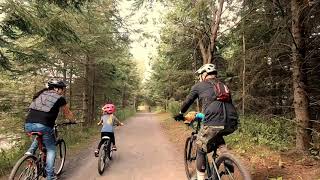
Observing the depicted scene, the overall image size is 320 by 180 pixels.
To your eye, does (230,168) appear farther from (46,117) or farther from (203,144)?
(46,117)

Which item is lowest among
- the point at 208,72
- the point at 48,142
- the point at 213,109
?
the point at 48,142

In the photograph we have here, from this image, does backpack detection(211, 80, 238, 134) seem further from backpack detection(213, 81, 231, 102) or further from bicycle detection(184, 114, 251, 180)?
bicycle detection(184, 114, 251, 180)

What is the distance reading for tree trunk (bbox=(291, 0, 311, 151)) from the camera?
8.41 m

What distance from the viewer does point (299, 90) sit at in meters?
8.48

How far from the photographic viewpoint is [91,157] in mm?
11203

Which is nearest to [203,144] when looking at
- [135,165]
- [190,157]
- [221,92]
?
[221,92]

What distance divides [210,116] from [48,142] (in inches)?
134

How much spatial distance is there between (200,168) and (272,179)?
1.57 m

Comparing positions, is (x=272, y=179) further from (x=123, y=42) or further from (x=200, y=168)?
(x=123, y=42)

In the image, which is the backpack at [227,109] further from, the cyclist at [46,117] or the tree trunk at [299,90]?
the tree trunk at [299,90]

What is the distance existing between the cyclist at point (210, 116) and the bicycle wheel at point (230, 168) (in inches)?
12.8

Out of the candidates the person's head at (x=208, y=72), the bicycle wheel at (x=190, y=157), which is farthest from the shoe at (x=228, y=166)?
the bicycle wheel at (x=190, y=157)

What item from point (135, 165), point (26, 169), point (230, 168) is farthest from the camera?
point (135, 165)

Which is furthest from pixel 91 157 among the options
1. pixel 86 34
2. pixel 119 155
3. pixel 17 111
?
pixel 86 34
